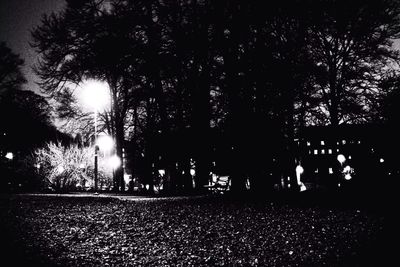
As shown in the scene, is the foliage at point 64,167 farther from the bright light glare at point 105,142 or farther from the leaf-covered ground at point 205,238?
the leaf-covered ground at point 205,238

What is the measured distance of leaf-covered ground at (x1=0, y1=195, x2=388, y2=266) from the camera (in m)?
5.53

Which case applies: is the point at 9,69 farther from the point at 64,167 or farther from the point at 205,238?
the point at 205,238

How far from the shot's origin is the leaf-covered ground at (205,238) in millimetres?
5527

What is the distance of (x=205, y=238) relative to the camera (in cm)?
682

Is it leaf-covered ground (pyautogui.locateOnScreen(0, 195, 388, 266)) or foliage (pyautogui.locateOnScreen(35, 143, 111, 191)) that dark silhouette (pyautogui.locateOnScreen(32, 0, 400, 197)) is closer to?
leaf-covered ground (pyautogui.locateOnScreen(0, 195, 388, 266))

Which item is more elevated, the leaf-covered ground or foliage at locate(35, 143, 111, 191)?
foliage at locate(35, 143, 111, 191)

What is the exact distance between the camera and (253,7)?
1552 centimetres

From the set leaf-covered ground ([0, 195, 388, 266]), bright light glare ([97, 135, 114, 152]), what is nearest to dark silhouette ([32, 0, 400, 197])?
leaf-covered ground ([0, 195, 388, 266])

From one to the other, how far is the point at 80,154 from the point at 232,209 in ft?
79.4

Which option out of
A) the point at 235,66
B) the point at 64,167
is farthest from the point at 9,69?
the point at 235,66

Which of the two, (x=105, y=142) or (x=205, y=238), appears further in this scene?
(x=105, y=142)

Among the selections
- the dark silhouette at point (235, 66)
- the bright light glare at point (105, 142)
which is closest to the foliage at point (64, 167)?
the bright light glare at point (105, 142)

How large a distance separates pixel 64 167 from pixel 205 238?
2607 cm

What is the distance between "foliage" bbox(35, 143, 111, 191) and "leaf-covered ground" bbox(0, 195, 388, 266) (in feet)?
69.2
